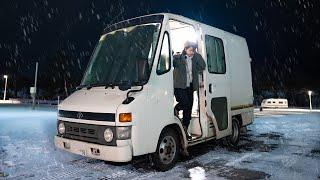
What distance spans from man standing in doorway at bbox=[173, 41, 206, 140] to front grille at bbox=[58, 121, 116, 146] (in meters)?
1.78

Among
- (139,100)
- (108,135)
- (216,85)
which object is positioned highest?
(216,85)

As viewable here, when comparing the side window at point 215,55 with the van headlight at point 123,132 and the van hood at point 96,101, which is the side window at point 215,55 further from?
the van headlight at point 123,132

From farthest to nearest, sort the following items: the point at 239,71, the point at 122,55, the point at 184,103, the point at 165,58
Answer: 1. the point at 239,71
2. the point at 184,103
3. the point at 122,55
4. the point at 165,58

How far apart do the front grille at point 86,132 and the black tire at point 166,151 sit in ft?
3.49

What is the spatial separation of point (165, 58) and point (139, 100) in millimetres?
1175

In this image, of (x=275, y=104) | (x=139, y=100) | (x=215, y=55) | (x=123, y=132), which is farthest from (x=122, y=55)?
(x=275, y=104)

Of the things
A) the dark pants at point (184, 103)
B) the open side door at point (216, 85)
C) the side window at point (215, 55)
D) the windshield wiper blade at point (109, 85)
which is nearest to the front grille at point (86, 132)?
the windshield wiper blade at point (109, 85)

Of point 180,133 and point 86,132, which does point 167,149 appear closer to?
point 180,133

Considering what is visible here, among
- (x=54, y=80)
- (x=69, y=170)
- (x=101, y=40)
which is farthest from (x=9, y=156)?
(x=54, y=80)

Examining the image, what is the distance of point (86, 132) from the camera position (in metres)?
5.86

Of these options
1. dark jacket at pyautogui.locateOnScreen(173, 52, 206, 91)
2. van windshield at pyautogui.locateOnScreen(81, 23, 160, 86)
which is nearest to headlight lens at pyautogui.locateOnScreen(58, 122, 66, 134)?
van windshield at pyautogui.locateOnScreen(81, 23, 160, 86)

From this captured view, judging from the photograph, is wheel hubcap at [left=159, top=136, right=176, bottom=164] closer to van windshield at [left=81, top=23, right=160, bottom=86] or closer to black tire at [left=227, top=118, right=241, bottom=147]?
van windshield at [left=81, top=23, right=160, bottom=86]

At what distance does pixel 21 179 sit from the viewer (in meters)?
5.65

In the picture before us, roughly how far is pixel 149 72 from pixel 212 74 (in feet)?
7.64
